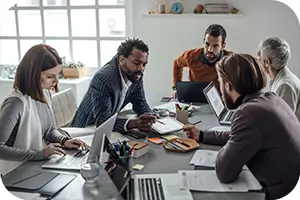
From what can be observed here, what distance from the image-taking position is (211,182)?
58.1 inches

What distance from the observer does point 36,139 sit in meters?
1.87

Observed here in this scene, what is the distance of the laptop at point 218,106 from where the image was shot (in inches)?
93.5

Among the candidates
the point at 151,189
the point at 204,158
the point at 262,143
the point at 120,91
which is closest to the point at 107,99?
the point at 120,91

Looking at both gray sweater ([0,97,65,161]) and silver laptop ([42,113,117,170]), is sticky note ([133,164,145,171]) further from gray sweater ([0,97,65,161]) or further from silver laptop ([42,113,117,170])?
gray sweater ([0,97,65,161])

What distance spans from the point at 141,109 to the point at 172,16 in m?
1.40

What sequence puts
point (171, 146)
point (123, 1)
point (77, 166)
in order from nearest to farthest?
point (77, 166) → point (171, 146) → point (123, 1)

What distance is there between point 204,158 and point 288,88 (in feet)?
2.96

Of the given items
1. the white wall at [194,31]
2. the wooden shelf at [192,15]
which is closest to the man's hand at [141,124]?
the white wall at [194,31]

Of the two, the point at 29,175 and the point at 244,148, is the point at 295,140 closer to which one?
the point at 244,148

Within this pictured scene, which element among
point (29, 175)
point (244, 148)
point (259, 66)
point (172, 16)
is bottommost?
point (29, 175)

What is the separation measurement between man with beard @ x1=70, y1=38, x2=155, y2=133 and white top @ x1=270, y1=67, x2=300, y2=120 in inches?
32.9

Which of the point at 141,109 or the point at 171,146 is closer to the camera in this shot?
the point at 171,146

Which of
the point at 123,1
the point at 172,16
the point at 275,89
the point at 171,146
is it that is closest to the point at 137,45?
the point at 171,146

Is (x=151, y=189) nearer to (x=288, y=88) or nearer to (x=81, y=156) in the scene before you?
(x=81, y=156)
